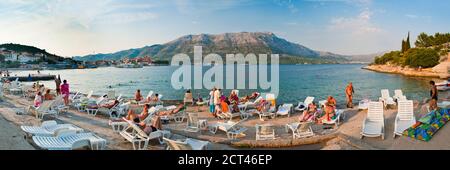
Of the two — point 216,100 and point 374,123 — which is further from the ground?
point 216,100

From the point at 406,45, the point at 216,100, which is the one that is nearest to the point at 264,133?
the point at 216,100

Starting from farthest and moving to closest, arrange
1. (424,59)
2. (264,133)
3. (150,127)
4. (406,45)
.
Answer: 1. (406,45)
2. (424,59)
3. (264,133)
4. (150,127)

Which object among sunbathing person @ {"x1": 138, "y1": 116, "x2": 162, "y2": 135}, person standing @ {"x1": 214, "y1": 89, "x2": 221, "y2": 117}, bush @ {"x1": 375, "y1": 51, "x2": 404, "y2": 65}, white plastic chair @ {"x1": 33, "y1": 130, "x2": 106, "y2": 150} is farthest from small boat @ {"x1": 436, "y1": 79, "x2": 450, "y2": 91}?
bush @ {"x1": 375, "y1": 51, "x2": 404, "y2": 65}

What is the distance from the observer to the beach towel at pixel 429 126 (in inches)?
298

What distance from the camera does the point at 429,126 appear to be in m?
7.68

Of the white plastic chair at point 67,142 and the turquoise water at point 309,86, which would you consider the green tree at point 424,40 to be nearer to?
the turquoise water at point 309,86

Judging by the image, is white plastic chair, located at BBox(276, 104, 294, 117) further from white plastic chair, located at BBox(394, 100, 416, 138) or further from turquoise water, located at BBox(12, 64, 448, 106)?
turquoise water, located at BBox(12, 64, 448, 106)

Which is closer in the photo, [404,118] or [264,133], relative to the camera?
[264,133]

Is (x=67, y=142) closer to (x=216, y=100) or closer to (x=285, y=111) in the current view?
(x=216, y=100)

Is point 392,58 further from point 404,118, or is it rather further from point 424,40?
point 404,118

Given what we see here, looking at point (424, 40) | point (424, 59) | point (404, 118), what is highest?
point (424, 40)

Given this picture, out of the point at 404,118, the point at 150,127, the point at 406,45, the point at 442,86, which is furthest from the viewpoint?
the point at 406,45

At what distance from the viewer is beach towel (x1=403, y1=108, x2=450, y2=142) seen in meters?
7.56

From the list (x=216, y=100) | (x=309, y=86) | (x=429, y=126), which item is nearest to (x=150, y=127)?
(x=216, y=100)
